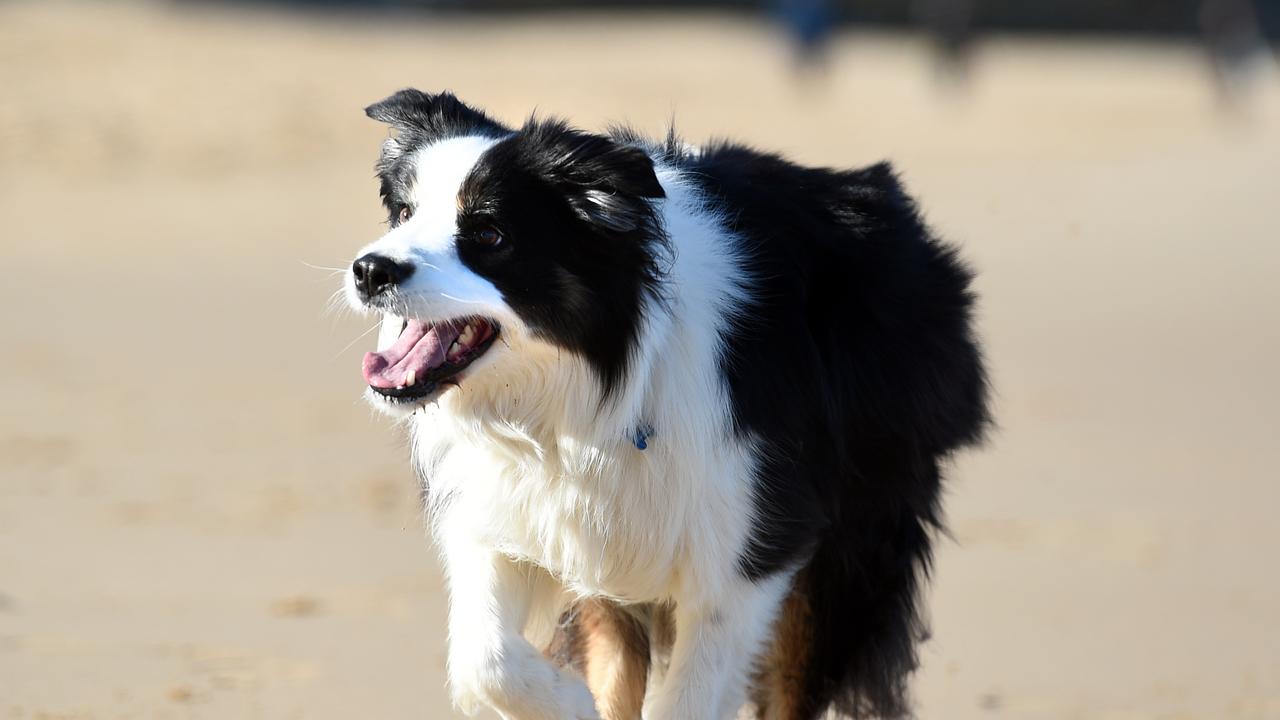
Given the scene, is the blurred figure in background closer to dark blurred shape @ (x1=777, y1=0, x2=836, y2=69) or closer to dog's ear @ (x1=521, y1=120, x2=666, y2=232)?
dark blurred shape @ (x1=777, y1=0, x2=836, y2=69)

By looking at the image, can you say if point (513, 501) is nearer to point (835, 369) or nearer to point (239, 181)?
point (835, 369)

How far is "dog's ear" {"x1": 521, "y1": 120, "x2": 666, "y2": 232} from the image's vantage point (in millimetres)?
3771

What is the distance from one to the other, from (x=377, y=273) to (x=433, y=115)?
0.59 m

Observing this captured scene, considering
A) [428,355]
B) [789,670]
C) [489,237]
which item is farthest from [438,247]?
[789,670]

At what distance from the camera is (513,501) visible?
407cm

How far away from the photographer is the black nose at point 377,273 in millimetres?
3619

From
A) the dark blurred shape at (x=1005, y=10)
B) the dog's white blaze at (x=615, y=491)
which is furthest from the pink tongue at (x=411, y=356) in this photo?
the dark blurred shape at (x=1005, y=10)

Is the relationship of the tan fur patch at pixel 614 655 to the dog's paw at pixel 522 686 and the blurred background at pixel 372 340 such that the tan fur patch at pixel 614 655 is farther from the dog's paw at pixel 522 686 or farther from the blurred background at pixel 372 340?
the blurred background at pixel 372 340

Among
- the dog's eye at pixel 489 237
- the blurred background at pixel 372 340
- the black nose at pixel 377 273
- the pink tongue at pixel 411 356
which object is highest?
the dog's eye at pixel 489 237

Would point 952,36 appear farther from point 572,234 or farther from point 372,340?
point 572,234

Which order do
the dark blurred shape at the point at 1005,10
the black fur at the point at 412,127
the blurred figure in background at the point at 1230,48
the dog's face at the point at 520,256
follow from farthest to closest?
the dark blurred shape at the point at 1005,10, the blurred figure in background at the point at 1230,48, the black fur at the point at 412,127, the dog's face at the point at 520,256

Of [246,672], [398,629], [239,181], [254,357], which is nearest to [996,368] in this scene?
[254,357]

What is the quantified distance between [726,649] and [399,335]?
103 cm

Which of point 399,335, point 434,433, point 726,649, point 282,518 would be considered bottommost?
point 282,518
